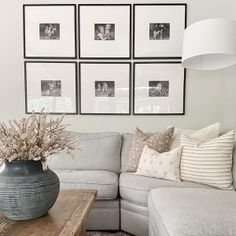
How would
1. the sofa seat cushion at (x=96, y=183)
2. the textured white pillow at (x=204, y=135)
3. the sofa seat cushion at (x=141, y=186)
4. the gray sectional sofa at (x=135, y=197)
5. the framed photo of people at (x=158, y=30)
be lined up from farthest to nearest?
the framed photo of people at (x=158, y=30), the textured white pillow at (x=204, y=135), the sofa seat cushion at (x=96, y=183), the sofa seat cushion at (x=141, y=186), the gray sectional sofa at (x=135, y=197)

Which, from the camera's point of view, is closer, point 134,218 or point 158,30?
point 134,218

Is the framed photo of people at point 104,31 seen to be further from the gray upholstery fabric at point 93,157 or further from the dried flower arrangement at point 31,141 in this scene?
the dried flower arrangement at point 31,141

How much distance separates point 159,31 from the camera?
3.11 meters

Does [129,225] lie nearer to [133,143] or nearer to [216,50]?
[133,143]

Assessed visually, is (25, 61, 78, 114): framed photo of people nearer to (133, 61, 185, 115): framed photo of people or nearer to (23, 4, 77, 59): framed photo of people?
(23, 4, 77, 59): framed photo of people

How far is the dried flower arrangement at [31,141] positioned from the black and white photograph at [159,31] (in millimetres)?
2041

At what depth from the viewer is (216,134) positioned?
2.54m

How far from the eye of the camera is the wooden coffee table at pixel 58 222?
4.16 feet

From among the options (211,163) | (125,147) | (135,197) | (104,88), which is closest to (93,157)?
(125,147)

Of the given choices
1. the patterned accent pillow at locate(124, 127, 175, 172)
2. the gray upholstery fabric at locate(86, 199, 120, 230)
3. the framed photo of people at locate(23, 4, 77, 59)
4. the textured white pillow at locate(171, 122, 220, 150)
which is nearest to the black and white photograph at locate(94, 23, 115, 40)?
the framed photo of people at locate(23, 4, 77, 59)

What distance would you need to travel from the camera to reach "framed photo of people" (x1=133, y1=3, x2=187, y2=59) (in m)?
3.09

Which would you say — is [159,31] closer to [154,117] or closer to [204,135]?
[154,117]

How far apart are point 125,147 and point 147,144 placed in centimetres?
34

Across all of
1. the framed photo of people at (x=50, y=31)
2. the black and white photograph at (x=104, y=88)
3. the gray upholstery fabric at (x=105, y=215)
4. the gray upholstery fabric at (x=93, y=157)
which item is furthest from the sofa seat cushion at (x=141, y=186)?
the framed photo of people at (x=50, y=31)
